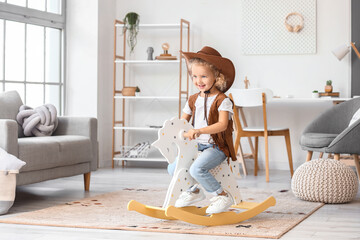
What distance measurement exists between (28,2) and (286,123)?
2831mm

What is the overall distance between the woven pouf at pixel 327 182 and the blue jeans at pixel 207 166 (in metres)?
1.03

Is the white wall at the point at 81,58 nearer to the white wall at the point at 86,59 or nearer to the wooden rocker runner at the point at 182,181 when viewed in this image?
the white wall at the point at 86,59

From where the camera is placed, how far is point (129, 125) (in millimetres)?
6621

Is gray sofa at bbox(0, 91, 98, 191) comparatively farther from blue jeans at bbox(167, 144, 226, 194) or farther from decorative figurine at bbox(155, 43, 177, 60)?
decorative figurine at bbox(155, 43, 177, 60)

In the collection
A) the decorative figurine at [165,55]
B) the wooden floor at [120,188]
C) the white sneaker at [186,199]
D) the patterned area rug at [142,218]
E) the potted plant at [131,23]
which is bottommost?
Result: the wooden floor at [120,188]

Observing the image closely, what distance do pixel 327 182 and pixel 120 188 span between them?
1616mm

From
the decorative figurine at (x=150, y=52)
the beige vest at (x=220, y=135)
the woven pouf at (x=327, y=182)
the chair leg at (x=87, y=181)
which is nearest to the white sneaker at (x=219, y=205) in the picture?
the beige vest at (x=220, y=135)

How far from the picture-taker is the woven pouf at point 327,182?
3.91 meters

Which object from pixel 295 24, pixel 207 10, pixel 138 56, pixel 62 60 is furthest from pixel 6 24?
pixel 295 24

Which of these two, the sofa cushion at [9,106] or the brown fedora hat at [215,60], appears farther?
the sofa cushion at [9,106]

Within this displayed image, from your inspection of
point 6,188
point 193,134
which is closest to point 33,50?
point 6,188

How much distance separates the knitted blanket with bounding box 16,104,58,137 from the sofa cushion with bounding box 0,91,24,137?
4 cm

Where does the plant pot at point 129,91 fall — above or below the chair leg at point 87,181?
above

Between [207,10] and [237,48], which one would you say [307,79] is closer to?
[237,48]
